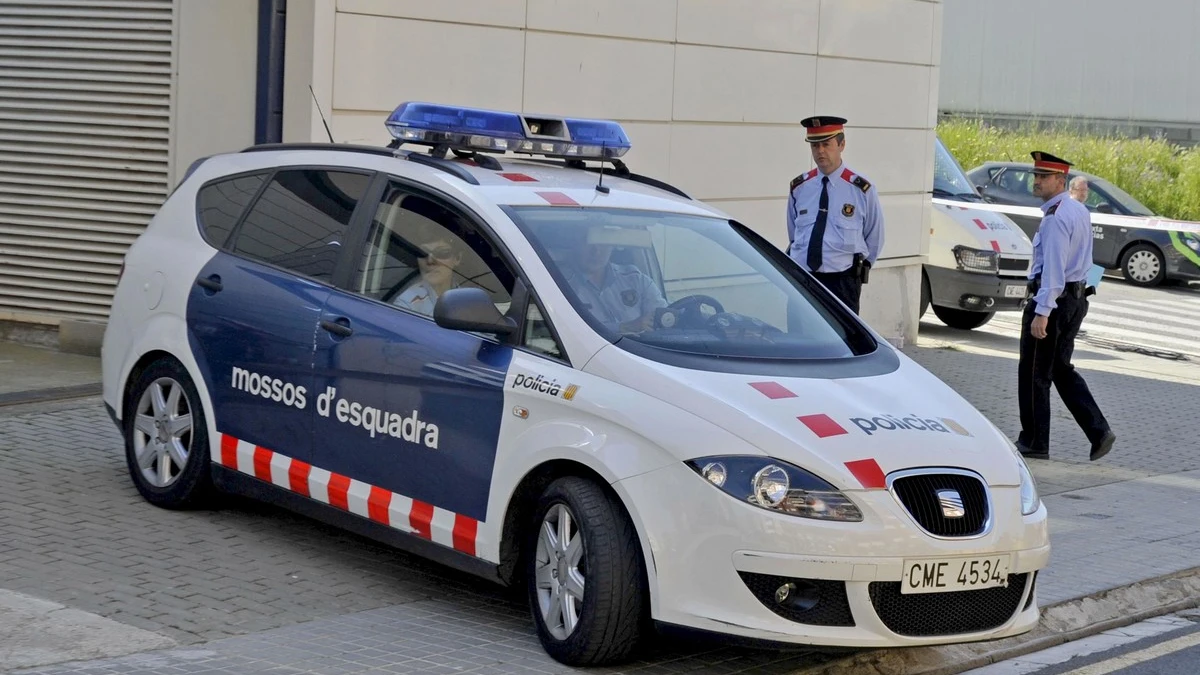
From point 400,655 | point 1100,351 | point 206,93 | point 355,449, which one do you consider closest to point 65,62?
point 206,93

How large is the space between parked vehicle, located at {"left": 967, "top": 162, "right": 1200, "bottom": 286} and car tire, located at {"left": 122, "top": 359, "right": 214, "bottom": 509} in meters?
16.5

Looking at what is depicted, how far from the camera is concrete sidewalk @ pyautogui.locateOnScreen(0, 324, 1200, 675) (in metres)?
5.44

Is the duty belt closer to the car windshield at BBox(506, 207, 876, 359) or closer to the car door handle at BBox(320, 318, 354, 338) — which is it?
the car windshield at BBox(506, 207, 876, 359)

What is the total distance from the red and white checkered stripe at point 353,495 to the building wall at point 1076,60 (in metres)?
36.1

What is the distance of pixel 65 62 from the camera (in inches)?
424

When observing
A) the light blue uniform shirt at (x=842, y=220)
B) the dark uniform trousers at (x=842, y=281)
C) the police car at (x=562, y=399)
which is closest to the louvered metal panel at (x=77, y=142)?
the police car at (x=562, y=399)

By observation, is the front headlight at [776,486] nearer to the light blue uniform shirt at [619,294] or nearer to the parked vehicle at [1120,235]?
the light blue uniform shirt at [619,294]

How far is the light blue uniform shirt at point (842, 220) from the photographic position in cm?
959

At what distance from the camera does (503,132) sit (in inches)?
259

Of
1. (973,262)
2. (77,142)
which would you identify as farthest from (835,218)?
(973,262)

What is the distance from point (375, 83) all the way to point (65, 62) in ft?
7.53

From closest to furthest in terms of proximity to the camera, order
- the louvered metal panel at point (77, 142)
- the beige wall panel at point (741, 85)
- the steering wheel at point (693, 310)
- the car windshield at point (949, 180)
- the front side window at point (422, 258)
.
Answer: the steering wheel at point (693, 310), the front side window at point (422, 258), the louvered metal panel at point (77, 142), the beige wall panel at point (741, 85), the car windshield at point (949, 180)

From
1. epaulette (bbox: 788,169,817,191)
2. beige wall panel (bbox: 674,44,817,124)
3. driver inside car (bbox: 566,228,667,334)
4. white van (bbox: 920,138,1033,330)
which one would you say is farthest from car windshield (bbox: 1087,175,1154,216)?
driver inside car (bbox: 566,228,667,334)

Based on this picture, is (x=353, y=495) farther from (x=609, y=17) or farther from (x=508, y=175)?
(x=609, y=17)
